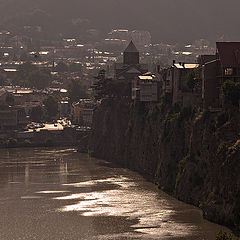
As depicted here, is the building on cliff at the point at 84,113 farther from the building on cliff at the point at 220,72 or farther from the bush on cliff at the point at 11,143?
the building on cliff at the point at 220,72

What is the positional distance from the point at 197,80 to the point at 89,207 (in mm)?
16867

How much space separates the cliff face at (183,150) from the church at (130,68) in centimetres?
884

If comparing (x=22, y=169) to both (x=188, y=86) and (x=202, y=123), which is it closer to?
(x=188, y=86)

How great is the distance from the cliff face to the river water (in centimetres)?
160

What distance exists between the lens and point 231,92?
269ft

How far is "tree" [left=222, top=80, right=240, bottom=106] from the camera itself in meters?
81.8

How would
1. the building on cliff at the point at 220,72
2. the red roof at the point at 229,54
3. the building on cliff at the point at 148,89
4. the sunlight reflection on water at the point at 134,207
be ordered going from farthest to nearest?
the building on cliff at the point at 148,89, the building on cliff at the point at 220,72, the red roof at the point at 229,54, the sunlight reflection on water at the point at 134,207

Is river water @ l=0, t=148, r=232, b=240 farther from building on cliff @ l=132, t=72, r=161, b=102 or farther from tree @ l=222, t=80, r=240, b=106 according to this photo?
tree @ l=222, t=80, r=240, b=106

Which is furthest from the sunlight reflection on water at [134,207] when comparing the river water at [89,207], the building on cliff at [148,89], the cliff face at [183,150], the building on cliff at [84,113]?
the building on cliff at [84,113]

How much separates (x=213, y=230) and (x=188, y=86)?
28.1 meters

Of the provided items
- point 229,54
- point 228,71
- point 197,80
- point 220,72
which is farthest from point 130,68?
point 229,54

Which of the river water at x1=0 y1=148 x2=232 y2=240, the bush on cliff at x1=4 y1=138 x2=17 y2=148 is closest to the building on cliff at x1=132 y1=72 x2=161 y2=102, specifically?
the river water at x1=0 y1=148 x2=232 y2=240

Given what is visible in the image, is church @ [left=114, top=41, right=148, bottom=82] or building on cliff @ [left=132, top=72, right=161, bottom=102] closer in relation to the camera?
building on cliff @ [left=132, top=72, right=161, bottom=102]

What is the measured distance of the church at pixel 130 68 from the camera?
148500 mm
